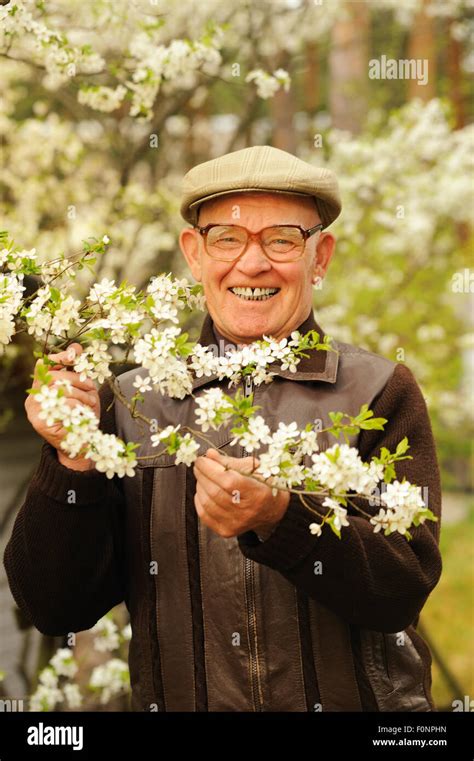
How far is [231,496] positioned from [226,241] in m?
0.94

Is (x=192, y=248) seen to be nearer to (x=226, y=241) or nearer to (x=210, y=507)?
(x=226, y=241)

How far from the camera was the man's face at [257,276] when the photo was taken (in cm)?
296

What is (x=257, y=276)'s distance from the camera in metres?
2.96

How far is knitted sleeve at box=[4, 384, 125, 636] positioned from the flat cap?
2.05ft

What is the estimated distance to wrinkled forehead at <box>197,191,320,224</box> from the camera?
2969mm

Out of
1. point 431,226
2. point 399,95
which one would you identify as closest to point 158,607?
point 431,226

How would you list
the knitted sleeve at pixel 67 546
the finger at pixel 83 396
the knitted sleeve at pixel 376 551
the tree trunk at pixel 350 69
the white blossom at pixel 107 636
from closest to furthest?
the finger at pixel 83 396 < the knitted sleeve at pixel 376 551 < the knitted sleeve at pixel 67 546 < the white blossom at pixel 107 636 < the tree trunk at pixel 350 69

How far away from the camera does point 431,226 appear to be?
8.66 m

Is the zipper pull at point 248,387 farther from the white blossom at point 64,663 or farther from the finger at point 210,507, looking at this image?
the white blossom at point 64,663

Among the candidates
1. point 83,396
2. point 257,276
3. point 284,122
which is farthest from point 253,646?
point 284,122

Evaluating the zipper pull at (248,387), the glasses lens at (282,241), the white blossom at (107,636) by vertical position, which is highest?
the glasses lens at (282,241)

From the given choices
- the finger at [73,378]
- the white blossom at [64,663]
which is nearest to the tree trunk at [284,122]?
the white blossom at [64,663]

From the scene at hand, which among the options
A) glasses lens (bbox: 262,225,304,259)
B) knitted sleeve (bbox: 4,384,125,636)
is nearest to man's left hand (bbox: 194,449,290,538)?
knitted sleeve (bbox: 4,384,125,636)

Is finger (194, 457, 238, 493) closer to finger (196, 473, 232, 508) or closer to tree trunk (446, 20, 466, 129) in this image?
finger (196, 473, 232, 508)
